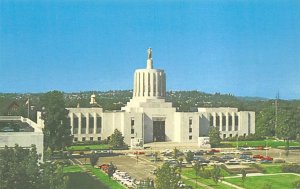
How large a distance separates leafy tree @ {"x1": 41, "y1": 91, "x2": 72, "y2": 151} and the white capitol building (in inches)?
707

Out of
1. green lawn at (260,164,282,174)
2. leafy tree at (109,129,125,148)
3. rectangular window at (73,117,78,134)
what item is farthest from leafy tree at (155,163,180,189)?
rectangular window at (73,117,78,134)

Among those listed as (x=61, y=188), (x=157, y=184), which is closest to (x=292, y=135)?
(x=157, y=184)

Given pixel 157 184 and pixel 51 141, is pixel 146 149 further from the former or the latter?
pixel 157 184

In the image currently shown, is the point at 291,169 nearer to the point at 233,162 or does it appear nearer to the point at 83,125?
the point at 233,162

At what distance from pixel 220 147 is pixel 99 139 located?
1741 cm

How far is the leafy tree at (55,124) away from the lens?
48781 mm

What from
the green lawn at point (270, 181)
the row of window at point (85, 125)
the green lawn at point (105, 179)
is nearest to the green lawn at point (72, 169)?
the green lawn at point (105, 179)

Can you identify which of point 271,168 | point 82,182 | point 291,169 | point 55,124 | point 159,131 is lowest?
point 82,182

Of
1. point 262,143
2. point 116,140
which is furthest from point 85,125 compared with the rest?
point 262,143

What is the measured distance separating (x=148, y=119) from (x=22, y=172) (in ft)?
160

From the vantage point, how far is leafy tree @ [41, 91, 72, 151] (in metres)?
48.8

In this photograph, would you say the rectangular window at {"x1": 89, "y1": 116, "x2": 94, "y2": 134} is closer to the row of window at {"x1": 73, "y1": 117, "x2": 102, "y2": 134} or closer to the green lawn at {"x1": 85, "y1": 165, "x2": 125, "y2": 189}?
the row of window at {"x1": 73, "y1": 117, "x2": 102, "y2": 134}

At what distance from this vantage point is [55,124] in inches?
1957

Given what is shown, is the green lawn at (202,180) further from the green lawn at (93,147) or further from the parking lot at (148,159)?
the green lawn at (93,147)
